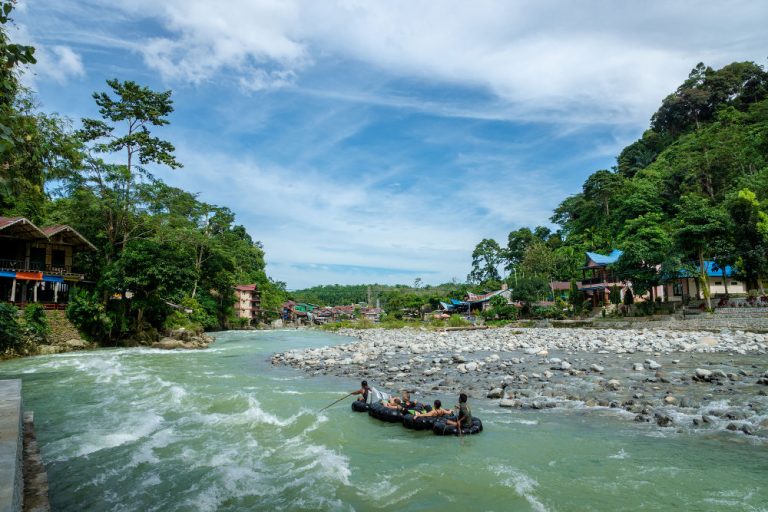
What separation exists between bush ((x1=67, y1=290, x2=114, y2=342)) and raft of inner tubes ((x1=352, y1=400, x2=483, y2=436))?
23.5 metres

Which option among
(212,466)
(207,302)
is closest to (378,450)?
(212,466)

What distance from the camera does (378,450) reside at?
7.38 m

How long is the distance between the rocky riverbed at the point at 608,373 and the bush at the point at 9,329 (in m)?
12.2

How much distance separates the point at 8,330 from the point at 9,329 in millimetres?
122

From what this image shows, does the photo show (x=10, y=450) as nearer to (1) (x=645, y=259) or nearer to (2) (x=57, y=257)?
(2) (x=57, y=257)

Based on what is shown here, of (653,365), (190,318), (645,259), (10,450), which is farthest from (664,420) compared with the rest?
(190,318)

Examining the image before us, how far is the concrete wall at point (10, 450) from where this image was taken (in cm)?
356

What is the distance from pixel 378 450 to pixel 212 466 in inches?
103

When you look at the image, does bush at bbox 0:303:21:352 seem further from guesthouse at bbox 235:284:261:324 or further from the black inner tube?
guesthouse at bbox 235:284:261:324

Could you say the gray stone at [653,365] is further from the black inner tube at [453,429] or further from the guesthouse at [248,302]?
the guesthouse at [248,302]

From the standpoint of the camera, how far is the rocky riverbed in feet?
28.3

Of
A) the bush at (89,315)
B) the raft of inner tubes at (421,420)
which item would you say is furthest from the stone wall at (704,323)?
the bush at (89,315)

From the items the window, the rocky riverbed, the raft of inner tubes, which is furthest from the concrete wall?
the window

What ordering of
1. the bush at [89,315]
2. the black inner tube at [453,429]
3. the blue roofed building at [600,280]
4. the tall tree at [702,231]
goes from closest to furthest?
1. the black inner tube at [453,429]
2. the bush at [89,315]
3. the tall tree at [702,231]
4. the blue roofed building at [600,280]
